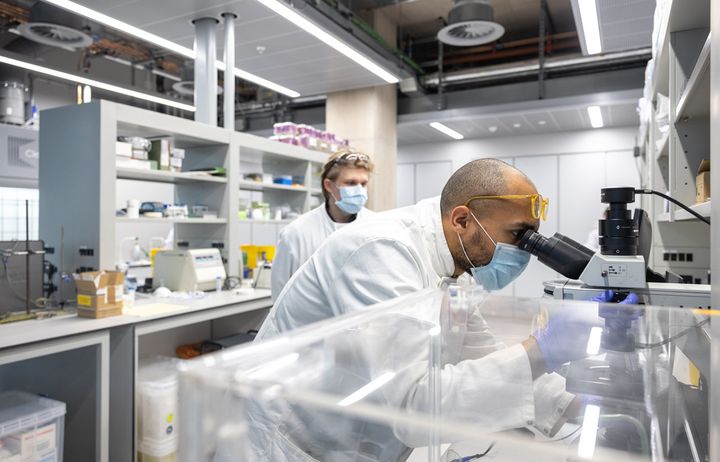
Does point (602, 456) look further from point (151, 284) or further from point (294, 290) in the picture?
point (151, 284)

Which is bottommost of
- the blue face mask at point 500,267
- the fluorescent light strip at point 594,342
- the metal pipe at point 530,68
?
the fluorescent light strip at point 594,342

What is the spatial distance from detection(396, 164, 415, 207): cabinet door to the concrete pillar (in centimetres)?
134

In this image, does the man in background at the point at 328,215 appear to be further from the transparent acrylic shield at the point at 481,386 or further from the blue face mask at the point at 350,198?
the transparent acrylic shield at the point at 481,386

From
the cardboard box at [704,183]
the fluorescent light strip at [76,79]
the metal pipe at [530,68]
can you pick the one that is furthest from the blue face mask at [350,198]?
the metal pipe at [530,68]

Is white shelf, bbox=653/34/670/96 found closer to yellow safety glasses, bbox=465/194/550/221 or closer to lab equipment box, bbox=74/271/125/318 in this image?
yellow safety glasses, bbox=465/194/550/221

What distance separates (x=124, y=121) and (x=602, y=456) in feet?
9.57

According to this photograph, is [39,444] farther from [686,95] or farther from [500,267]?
[686,95]

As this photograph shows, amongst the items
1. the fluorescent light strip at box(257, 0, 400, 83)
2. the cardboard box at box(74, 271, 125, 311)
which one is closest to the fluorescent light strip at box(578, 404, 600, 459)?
the cardboard box at box(74, 271, 125, 311)

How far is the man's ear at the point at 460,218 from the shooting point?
3.88 ft

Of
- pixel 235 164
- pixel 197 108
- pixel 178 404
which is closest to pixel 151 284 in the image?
pixel 235 164

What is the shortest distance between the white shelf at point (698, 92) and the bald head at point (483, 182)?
1.71 feet

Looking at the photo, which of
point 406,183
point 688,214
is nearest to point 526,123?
point 406,183

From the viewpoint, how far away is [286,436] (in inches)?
29.9

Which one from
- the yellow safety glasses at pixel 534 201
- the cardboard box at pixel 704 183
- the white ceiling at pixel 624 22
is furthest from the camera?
the white ceiling at pixel 624 22
